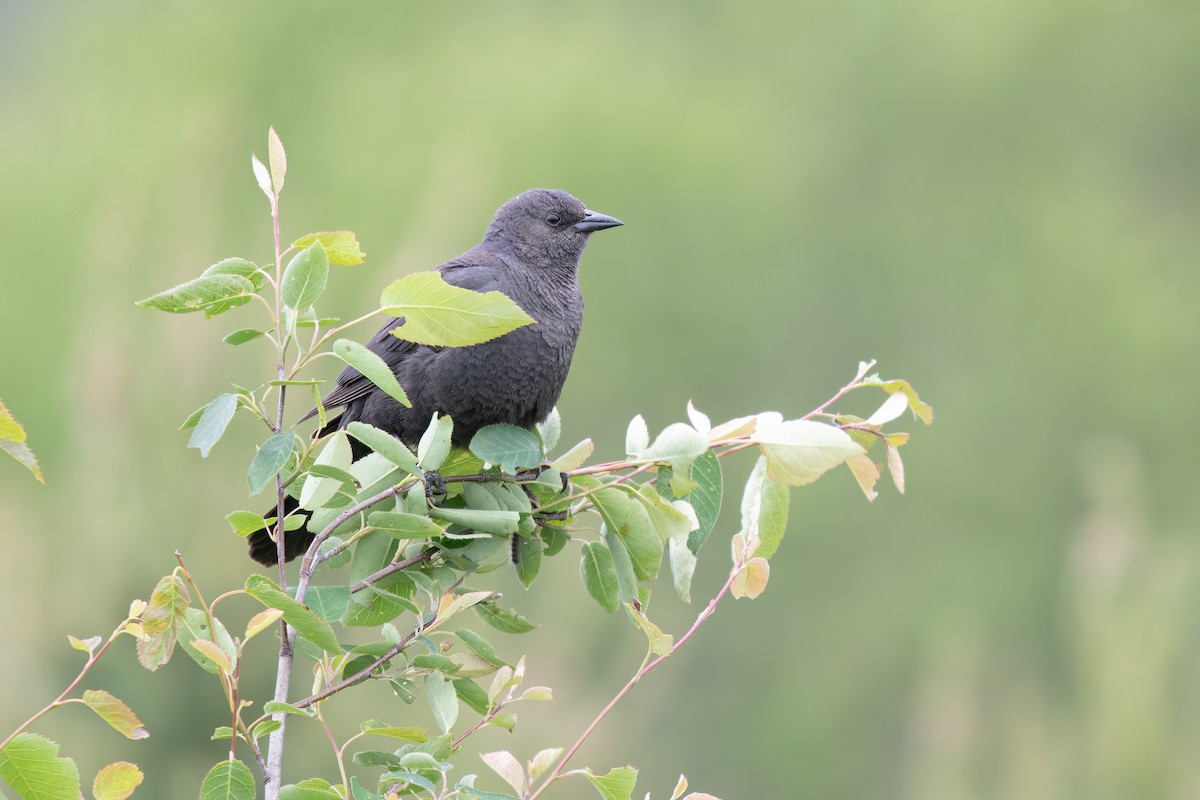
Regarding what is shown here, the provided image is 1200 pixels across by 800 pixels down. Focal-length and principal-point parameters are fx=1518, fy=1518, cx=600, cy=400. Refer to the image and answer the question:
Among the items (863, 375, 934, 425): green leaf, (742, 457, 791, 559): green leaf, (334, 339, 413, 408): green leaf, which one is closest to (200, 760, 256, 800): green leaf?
(334, 339, 413, 408): green leaf

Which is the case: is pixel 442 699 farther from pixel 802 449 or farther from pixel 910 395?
pixel 910 395

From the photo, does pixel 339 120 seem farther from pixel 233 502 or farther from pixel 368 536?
pixel 368 536

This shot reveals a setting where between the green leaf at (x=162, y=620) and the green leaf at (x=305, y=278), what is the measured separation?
18.2 inches

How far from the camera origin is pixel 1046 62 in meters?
30.1

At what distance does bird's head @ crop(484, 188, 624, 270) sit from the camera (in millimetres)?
4391

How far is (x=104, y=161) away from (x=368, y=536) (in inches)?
699

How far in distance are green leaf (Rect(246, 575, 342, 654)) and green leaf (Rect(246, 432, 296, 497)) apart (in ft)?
0.58

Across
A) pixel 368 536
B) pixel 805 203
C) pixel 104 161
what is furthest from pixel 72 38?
pixel 368 536

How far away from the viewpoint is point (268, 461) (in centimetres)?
231

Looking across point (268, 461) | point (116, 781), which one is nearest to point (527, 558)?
point (268, 461)

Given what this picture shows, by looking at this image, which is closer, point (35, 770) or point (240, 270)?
point (35, 770)

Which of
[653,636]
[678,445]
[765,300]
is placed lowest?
[765,300]

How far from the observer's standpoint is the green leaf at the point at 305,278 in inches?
91.0

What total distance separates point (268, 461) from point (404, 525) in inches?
9.6
